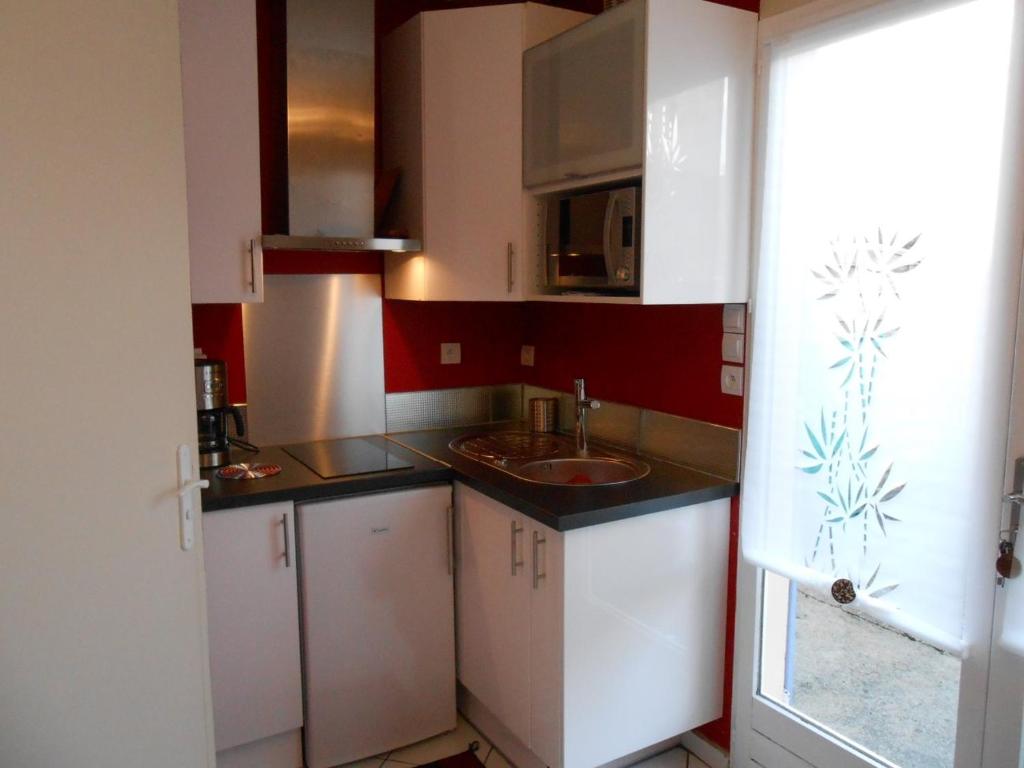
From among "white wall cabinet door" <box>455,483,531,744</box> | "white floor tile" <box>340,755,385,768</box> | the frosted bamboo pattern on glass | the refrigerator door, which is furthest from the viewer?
the refrigerator door

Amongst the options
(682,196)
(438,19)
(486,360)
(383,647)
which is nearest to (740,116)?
(682,196)

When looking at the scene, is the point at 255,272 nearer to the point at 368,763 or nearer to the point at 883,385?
the point at 368,763

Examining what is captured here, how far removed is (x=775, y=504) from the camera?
2172 mm

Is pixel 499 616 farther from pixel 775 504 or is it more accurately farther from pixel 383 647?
pixel 775 504

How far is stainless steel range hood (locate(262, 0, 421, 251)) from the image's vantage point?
2.54 meters

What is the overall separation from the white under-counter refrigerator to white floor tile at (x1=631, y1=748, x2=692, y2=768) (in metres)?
0.66

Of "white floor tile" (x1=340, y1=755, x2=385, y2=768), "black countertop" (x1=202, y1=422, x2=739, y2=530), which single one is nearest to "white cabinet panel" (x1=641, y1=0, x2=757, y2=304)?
"black countertop" (x1=202, y1=422, x2=739, y2=530)

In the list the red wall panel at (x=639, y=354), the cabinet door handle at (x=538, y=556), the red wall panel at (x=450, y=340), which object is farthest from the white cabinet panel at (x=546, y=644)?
the red wall panel at (x=450, y=340)

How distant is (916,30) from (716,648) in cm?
171

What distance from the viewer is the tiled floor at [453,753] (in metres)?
2.48

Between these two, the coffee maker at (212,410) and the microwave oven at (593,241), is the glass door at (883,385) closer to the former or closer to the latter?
the microwave oven at (593,241)

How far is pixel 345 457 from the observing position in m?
2.66

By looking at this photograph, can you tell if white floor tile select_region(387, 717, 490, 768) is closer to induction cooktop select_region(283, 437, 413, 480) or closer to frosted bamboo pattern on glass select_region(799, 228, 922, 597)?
induction cooktop select_region(283, 437, 413, 480)

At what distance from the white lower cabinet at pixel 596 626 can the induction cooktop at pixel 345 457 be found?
282 mm
